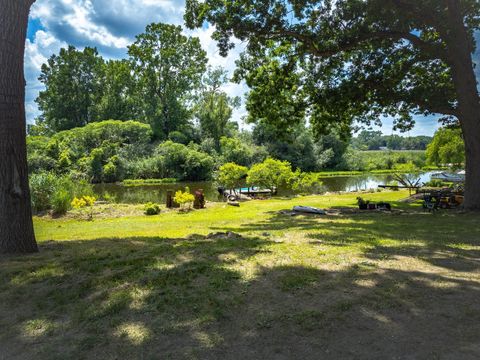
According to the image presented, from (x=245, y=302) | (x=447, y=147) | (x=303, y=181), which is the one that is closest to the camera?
(x=245, y=302)

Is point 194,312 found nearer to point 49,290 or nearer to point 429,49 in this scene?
point 49,290

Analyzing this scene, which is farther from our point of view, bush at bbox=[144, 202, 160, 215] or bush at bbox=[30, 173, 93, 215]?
bush at bbox=[144, 202, 160, 215]

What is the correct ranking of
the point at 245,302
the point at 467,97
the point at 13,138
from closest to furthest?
1. the point at 245,302
2. the point at 13,138
3. the point at 467,97

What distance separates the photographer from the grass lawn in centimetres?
329

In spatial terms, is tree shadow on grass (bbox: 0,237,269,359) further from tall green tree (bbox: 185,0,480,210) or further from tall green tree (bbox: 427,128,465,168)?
tall green tree (bbox: 427,128,465,168)

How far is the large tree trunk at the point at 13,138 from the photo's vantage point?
6.36m

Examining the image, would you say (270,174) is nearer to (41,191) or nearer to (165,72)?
(41,191)

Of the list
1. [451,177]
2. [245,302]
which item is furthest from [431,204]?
[451,177]

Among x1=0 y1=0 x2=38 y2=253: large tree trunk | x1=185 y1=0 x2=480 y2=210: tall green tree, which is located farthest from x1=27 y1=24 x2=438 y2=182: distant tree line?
x1=0 y1=0 x2=38 y2=253: large tree trunk

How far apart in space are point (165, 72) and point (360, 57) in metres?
44.7

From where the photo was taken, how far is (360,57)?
15305 mm

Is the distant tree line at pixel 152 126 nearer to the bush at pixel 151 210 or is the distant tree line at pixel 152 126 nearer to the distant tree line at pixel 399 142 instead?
the bush at pixel 151 210

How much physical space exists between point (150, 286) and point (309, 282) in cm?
200

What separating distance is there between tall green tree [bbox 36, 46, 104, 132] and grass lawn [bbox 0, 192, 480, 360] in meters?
Result: 57.0
